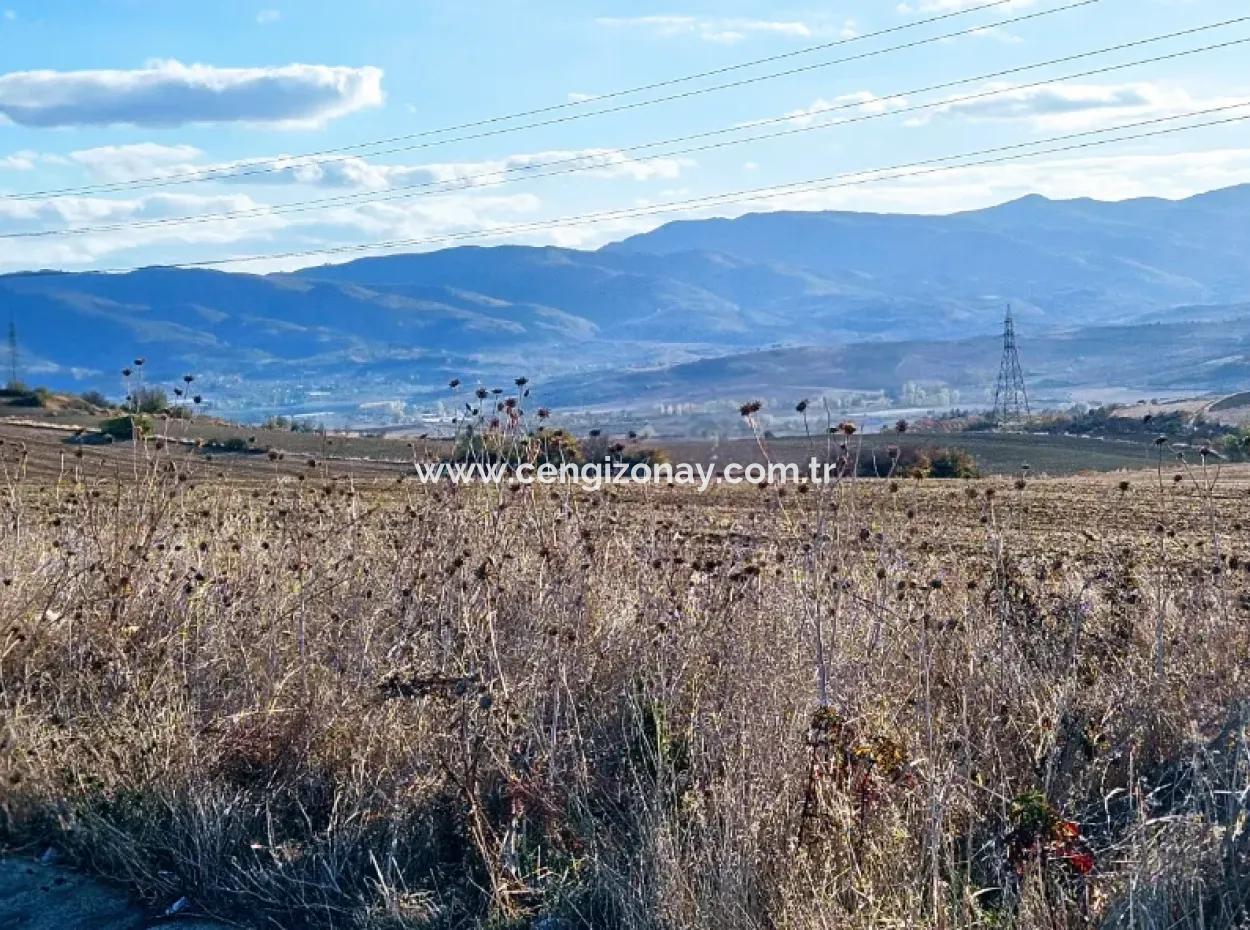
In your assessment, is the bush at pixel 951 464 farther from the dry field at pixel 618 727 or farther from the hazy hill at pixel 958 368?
the dry field at pixel 618 727

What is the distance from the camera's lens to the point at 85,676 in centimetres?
721

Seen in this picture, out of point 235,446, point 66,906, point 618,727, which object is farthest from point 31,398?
point 618,727

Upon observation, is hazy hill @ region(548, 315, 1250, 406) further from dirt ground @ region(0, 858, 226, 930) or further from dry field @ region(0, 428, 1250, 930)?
dirt ground @ region(0, 858, 226, 930)

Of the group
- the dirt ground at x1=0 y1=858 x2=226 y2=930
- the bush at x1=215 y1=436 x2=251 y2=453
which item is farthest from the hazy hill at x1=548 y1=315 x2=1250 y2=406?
the dirt ground at x1=0 y1=858 x2=226 y2=930

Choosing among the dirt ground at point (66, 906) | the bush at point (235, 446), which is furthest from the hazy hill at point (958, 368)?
the dirt ground at point (66, 906)

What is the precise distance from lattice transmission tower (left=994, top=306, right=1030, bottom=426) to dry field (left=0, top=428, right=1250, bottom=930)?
4877cm

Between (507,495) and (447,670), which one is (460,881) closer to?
(447,670)

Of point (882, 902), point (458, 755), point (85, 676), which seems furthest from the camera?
point (85, 676)

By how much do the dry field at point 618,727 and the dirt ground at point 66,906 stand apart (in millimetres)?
110

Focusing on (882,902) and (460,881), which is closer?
(882,902)

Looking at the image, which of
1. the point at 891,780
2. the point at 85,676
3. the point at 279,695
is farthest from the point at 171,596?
the point at 891,780

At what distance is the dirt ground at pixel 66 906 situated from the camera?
5.44m

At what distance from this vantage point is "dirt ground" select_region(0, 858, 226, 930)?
5438 millimetres

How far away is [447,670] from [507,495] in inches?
90.6
